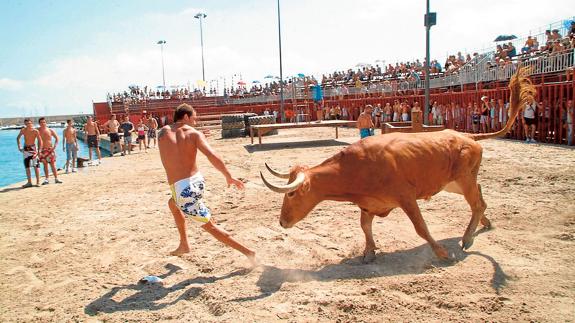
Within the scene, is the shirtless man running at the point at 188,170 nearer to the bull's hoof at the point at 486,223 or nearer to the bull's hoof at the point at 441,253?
the bull's hoof at the point at 441,253

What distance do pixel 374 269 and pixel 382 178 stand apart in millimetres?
1013

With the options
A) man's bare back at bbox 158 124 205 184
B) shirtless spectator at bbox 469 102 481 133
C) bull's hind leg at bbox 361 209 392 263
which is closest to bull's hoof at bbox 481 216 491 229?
bull's hind leg at bbox 361 209 392 263

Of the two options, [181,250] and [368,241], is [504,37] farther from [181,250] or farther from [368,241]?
[181,250]

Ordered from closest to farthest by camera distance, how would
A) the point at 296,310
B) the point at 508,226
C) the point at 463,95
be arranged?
1. the point at 296,310
2. the point at 508,226
3. the point at 463,95

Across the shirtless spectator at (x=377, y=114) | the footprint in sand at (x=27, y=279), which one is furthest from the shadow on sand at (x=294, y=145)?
the footprint in sand at (x=27, y=279)

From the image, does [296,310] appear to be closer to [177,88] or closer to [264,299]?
[264,299]

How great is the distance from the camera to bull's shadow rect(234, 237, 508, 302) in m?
4.66

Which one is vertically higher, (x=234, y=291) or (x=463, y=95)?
(x=463, y=95)

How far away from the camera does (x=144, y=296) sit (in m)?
4.63

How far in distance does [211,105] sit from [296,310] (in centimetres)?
4375

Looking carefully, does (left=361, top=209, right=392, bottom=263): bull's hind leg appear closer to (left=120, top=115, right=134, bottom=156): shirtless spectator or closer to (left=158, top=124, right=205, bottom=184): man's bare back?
(left=158, top=124, right=205, bottom=184): man's bare back

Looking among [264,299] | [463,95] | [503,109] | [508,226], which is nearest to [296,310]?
[264,299]

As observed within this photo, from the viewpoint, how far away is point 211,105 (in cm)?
4647

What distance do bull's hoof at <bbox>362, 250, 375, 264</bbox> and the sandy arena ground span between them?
0.34 ft
